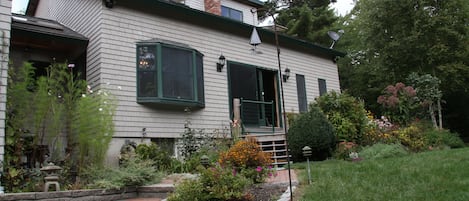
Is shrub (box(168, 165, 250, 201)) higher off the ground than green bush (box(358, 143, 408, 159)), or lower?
lower

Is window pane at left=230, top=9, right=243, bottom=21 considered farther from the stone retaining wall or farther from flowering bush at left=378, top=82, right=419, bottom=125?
the stone retaining wall

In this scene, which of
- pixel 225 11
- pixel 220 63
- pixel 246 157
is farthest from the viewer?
pixel 225 11

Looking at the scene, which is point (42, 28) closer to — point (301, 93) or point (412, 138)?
point (301, 93)

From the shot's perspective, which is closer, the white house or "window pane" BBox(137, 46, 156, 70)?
the white house

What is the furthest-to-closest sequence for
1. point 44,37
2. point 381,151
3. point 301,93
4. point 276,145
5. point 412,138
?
point 301,93
point 412,138
point 276,145
point 381,151
point 44,37

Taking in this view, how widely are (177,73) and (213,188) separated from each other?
4825mm

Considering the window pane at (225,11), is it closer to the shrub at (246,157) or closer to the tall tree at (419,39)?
the tall tree at (419,39)

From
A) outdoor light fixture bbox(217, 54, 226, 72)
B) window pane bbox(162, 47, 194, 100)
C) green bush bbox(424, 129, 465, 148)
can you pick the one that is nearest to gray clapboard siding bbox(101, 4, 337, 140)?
outdoor light fixture bbox(217, 54, 226, 72)

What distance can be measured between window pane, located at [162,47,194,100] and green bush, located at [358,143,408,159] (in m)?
4.25

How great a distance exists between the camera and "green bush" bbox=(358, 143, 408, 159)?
9.02m

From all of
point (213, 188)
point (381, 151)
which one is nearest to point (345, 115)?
point (381, 151)

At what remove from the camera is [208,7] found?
14391mm

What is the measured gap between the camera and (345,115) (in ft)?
36.7

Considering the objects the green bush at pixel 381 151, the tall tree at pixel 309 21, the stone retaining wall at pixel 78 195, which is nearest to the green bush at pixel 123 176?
the stone retaining wall at pixel 78 195
